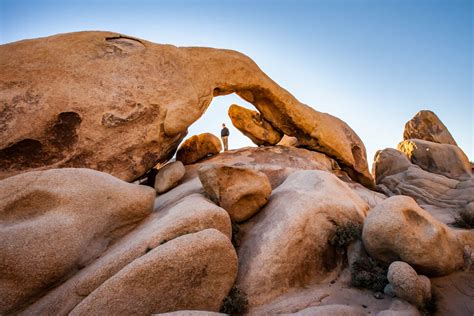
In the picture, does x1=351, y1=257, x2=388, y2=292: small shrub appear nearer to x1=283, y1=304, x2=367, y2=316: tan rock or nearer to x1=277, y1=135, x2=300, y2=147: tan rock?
x1=283, y1=304, x2=367, y2=316: tan rock

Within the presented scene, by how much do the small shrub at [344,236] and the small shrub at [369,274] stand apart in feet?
1.63

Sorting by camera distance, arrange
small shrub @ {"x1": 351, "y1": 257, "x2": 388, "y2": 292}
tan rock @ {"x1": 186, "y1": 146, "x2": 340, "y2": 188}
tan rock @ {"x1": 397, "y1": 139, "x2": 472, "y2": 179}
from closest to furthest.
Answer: small shrub @ {"x1": 351, "y1": 257, "x2": 388, "y2": 292} < tan rock @ {"x1": 186, "y1": 146, "x2": 340, "y2": 188} < tan rock @ {"x1": 397, "y1": 139, "x2": 472, "y2": 179}

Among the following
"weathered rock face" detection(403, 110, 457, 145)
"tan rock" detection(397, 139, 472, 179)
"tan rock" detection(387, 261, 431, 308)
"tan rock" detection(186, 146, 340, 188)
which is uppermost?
"weathered rock face" detection(403, 110, 457, 145)

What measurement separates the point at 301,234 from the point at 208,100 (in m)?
7.11

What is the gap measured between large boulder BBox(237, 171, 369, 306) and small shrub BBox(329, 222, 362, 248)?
109mm

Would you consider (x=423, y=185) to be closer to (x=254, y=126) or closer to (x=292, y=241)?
(x=254, y=126)

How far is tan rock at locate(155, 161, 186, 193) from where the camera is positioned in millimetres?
9523

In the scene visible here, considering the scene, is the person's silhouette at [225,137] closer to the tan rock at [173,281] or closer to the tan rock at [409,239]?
the tan rock at [409,239]

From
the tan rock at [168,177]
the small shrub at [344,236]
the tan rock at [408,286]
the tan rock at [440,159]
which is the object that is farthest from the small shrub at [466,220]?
the tan rock at [168,177]

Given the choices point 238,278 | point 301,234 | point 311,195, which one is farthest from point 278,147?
point 238,278

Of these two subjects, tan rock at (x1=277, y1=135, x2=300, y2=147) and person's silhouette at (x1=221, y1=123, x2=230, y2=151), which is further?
person's silhouette at (x1=221, y1=123, x2=230, y2=151)

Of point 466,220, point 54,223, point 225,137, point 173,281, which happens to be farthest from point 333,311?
point 225,137

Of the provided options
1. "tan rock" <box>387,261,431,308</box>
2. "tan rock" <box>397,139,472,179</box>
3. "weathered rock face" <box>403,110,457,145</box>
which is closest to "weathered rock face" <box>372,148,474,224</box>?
"tan rock" <box>397,139,472,179</box>

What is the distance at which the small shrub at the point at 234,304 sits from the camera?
4.83m
